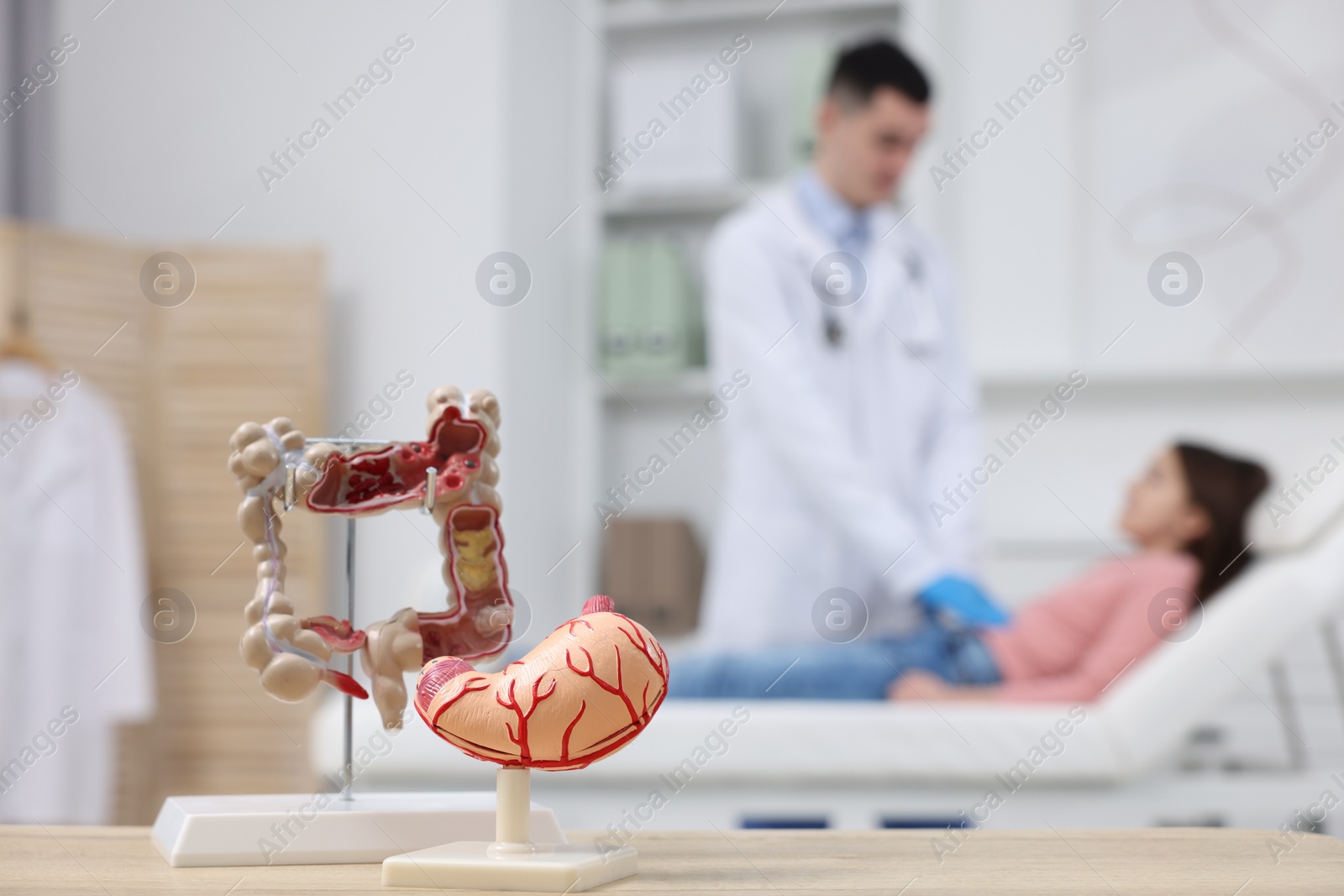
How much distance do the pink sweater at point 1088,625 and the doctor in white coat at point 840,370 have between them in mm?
162

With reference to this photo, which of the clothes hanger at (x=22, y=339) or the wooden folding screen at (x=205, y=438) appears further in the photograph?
the wooden folding screen at (x=205, y=438)

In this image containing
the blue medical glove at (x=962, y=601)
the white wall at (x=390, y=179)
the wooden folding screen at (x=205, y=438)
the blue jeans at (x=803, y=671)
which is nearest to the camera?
the blue jeans at (x=803, y=671)

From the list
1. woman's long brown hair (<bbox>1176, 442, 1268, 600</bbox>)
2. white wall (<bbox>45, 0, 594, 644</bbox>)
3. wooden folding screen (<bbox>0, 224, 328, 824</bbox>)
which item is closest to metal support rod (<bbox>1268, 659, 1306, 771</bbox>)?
woman's long brown hair (<bbox>1176, 442, 1268, 600</bbox>)

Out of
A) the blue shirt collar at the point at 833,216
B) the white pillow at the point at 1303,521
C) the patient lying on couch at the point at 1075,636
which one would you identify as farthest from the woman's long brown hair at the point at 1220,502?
the blue shirt collar at the point at 833,216

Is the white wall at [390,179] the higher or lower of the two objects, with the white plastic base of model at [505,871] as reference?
higher

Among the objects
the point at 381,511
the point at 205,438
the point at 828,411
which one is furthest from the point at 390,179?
the point at 381,511

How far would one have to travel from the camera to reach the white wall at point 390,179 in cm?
306

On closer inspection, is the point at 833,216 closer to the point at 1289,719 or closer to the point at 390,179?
the point at 1289,719

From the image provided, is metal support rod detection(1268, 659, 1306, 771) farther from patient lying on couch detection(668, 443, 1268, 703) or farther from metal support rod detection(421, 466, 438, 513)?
metal support rod detection(421, 466, 438, 513)

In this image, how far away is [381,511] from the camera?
2.30ft

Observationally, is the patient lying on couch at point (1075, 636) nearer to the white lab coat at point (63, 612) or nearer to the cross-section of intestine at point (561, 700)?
the cross-section of intestine at point (561, 700)

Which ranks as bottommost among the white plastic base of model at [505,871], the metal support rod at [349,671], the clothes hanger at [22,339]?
the white plastic base of model at [505,871]

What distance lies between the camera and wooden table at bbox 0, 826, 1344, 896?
0.57 metres

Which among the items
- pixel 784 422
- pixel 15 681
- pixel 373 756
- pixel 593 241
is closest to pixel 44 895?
pixel 373 756
